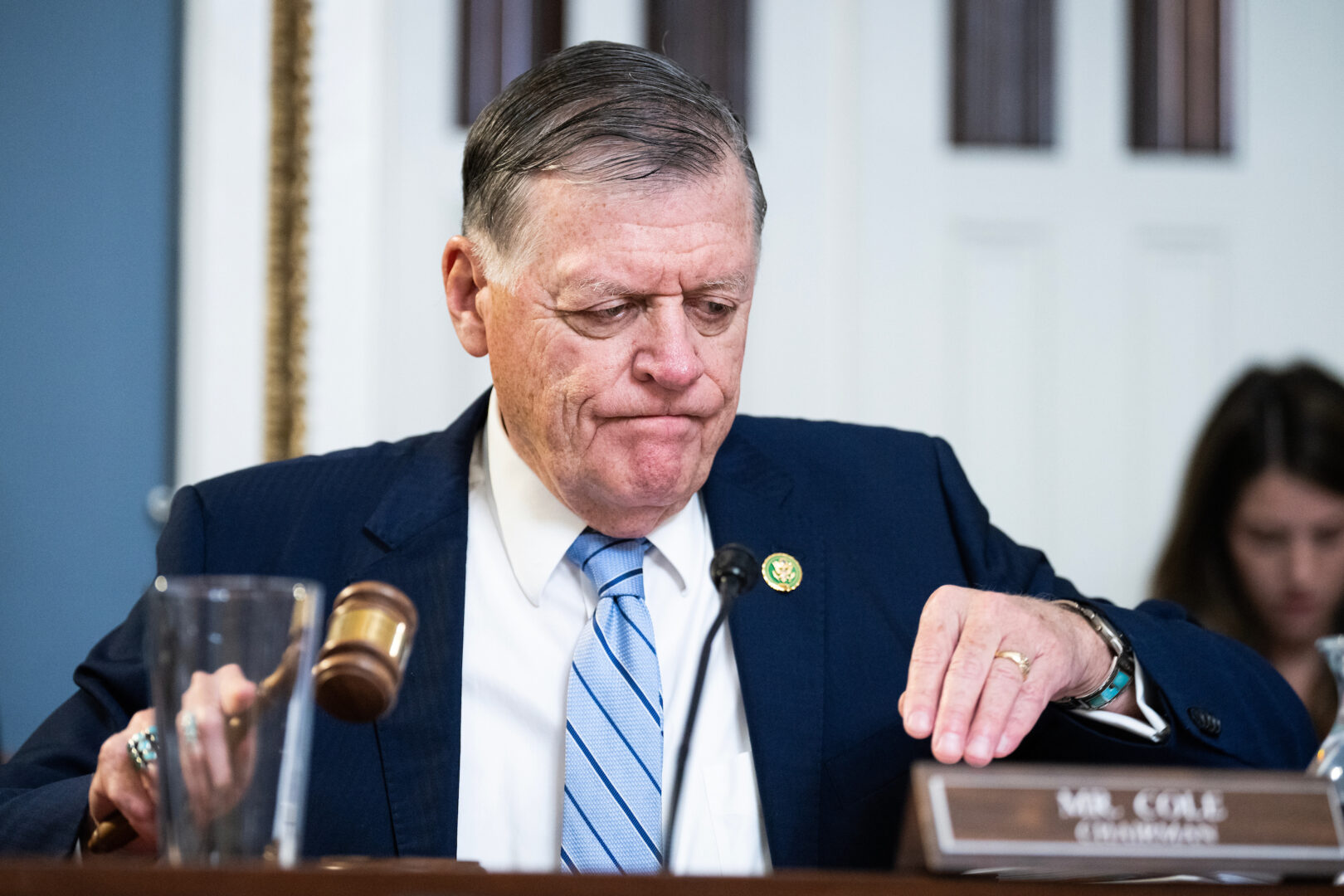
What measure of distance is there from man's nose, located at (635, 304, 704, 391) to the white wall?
1.36 metres

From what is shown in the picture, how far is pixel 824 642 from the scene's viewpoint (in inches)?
55.6

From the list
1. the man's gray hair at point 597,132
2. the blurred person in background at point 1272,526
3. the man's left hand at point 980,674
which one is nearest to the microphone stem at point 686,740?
the man's left hand at point 980,674

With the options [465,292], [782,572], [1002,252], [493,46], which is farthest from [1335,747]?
[493,46]

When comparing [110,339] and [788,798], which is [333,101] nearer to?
[110,339]

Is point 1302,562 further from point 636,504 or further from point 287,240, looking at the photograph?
point 287,240

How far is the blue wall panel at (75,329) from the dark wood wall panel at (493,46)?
0.59 m

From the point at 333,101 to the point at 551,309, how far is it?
4.70 ft

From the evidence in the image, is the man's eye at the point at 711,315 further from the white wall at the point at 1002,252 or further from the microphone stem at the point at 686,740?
the white wall at the point at 1002,252

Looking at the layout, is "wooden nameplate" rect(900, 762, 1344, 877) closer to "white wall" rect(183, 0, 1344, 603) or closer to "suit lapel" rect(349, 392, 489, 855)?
"suit lapel" rect(349, 392, 489, 855)

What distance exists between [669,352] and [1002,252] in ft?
5.54

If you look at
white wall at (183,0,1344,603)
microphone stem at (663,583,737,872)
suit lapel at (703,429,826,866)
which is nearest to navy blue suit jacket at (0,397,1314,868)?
suit lapel at (703,429,826,866)

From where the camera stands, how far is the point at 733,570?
3.49 ft

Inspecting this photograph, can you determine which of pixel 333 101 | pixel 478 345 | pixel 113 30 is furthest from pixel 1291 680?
pixel 113 30

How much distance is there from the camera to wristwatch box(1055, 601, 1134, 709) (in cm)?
121
